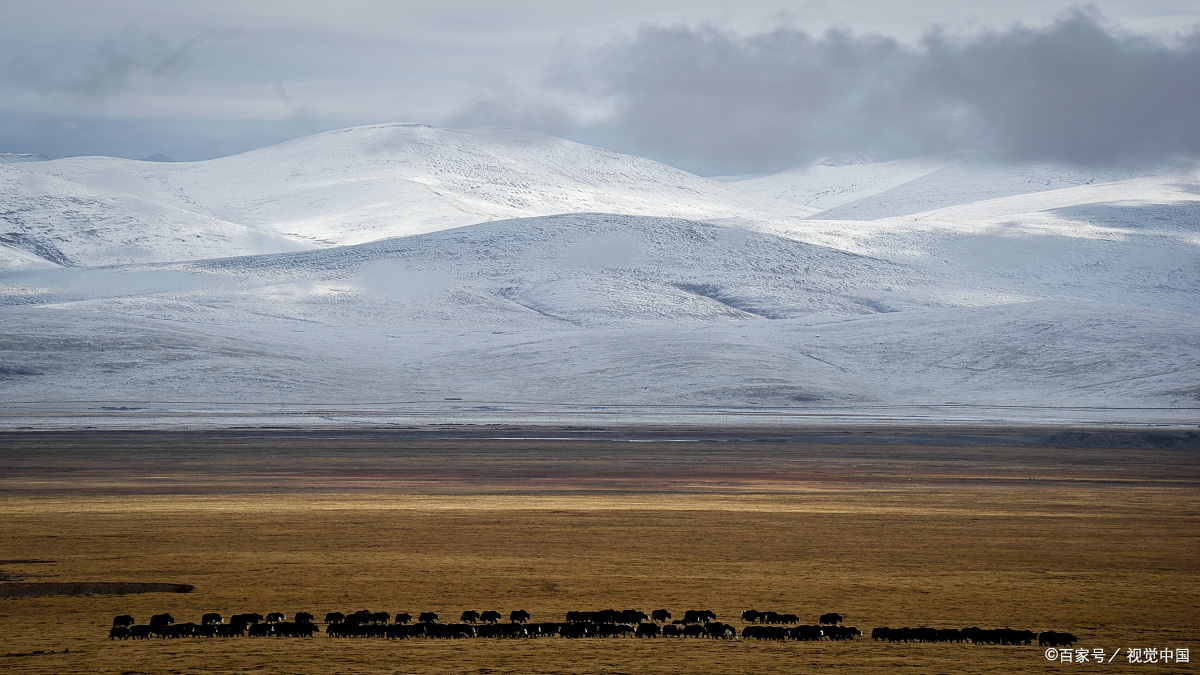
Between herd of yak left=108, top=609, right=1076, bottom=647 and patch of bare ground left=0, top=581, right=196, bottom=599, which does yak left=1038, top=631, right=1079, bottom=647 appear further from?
patch of bare ground left=0, top=581, right=196, bottom=599

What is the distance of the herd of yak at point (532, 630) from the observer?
53.1 ft

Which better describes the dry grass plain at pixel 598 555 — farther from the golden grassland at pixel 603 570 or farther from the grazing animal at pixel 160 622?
the grazing animal at pixel 160 622

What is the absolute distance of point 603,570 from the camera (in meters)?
21.9

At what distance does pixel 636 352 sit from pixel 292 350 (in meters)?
35.8

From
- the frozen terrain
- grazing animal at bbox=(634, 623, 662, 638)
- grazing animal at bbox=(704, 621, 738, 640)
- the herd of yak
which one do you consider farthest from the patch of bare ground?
the frozen terrain

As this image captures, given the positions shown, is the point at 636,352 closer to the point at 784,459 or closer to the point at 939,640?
the point at 784,459

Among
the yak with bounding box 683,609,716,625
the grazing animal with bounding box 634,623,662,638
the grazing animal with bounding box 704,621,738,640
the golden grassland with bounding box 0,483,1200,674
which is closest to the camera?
the golden grassland with bounding box 0,483,1200,674

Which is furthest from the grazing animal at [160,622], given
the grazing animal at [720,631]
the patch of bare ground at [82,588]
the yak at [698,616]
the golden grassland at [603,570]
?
the grazing animal at [720,631]

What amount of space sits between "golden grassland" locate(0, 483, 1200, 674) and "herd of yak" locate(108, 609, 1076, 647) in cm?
33

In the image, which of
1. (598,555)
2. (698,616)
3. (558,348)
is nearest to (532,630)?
(698,616)

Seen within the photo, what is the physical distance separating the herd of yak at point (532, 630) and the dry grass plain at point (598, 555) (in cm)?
32

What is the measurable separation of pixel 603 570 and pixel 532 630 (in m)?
5.46

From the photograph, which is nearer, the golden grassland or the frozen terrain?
the golden grassland

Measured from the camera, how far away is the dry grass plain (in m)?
15.5
